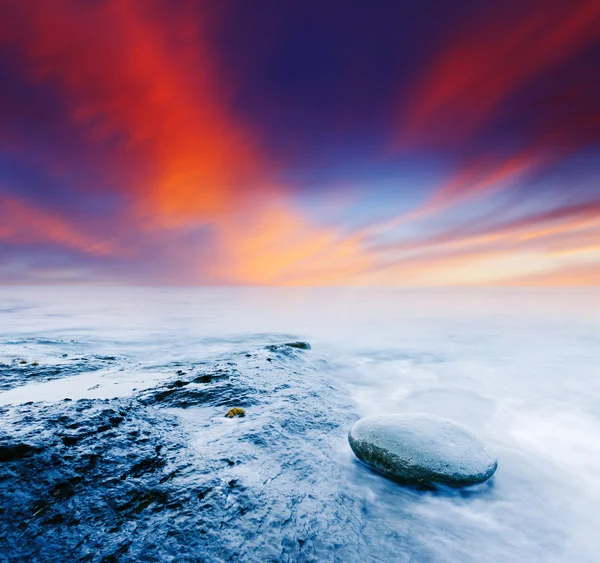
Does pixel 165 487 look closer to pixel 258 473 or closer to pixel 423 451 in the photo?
pixel 258 473

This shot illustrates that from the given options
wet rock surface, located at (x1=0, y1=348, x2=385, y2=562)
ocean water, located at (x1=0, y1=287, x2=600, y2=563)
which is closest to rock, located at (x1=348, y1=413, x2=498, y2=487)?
ocean water, located at (x1=0, y1=287, x2=600, y2=563)

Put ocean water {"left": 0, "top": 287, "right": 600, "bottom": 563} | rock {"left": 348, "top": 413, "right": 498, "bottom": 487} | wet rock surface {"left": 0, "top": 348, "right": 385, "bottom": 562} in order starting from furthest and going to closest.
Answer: rock {"left": 348, "top": 413, "right": 498, "bottom": 487}
ocean water {"left": 0, "top": 287, "right": 600, "bottom": 563}
wet rock surface {"left": 0, "top": 348, "right": 385, "bottom": 562}

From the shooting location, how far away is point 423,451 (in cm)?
383

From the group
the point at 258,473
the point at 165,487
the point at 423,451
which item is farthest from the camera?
the point at 423,451

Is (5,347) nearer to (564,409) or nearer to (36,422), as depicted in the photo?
(36,422)

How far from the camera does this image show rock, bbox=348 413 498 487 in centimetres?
369

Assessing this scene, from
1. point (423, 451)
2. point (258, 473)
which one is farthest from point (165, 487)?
point (423, 451)

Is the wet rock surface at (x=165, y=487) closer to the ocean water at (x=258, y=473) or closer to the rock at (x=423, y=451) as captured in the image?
the ocean water at (x=258, y=473)

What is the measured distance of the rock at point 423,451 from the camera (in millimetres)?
3688

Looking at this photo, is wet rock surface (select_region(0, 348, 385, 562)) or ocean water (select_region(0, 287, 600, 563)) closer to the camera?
wet rock surface (select_region(0, 348, 385, 562))

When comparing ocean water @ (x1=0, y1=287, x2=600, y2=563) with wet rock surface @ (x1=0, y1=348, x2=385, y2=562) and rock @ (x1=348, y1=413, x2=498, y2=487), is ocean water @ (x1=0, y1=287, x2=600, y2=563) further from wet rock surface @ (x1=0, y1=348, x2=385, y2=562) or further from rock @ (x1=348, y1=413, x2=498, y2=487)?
rock @ (x1=348, y1=413, x2=498, y2=487)

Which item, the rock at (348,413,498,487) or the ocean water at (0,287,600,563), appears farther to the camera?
the rock at (348,413,498,487)

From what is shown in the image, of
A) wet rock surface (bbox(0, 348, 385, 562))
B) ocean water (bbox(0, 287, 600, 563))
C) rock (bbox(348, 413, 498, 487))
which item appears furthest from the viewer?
rock (bbox(348, 413, 498, 487))

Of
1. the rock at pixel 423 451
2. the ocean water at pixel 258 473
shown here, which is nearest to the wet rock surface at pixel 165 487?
the ocean water at pixel 258 473
